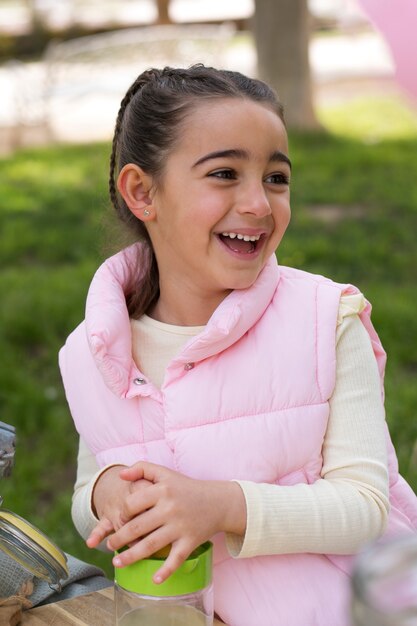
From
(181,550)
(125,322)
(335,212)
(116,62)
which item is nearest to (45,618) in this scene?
(181,550)

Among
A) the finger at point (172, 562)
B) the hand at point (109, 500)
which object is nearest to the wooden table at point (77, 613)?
the hand at point (109, 500)

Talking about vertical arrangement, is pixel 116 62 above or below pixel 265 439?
below

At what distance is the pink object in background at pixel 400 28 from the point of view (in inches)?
66.6

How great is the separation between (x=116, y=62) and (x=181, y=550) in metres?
7.47

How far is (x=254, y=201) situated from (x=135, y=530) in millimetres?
464

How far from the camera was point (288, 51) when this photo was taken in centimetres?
739

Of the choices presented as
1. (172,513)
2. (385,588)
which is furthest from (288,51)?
(385,588)

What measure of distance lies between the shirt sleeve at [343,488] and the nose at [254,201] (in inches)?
7.2

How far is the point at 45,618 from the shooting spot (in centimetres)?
137

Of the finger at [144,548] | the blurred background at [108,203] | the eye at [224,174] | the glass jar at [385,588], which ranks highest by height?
the glass jar at [385,588]

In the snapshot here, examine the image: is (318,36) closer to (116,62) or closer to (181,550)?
(116,62)

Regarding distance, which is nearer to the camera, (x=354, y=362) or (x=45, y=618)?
(x=45, y=618)

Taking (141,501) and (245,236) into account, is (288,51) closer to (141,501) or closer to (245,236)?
(245,236)

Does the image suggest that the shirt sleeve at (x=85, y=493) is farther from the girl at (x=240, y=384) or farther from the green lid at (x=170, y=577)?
the green lid at (x=170, y=577)
